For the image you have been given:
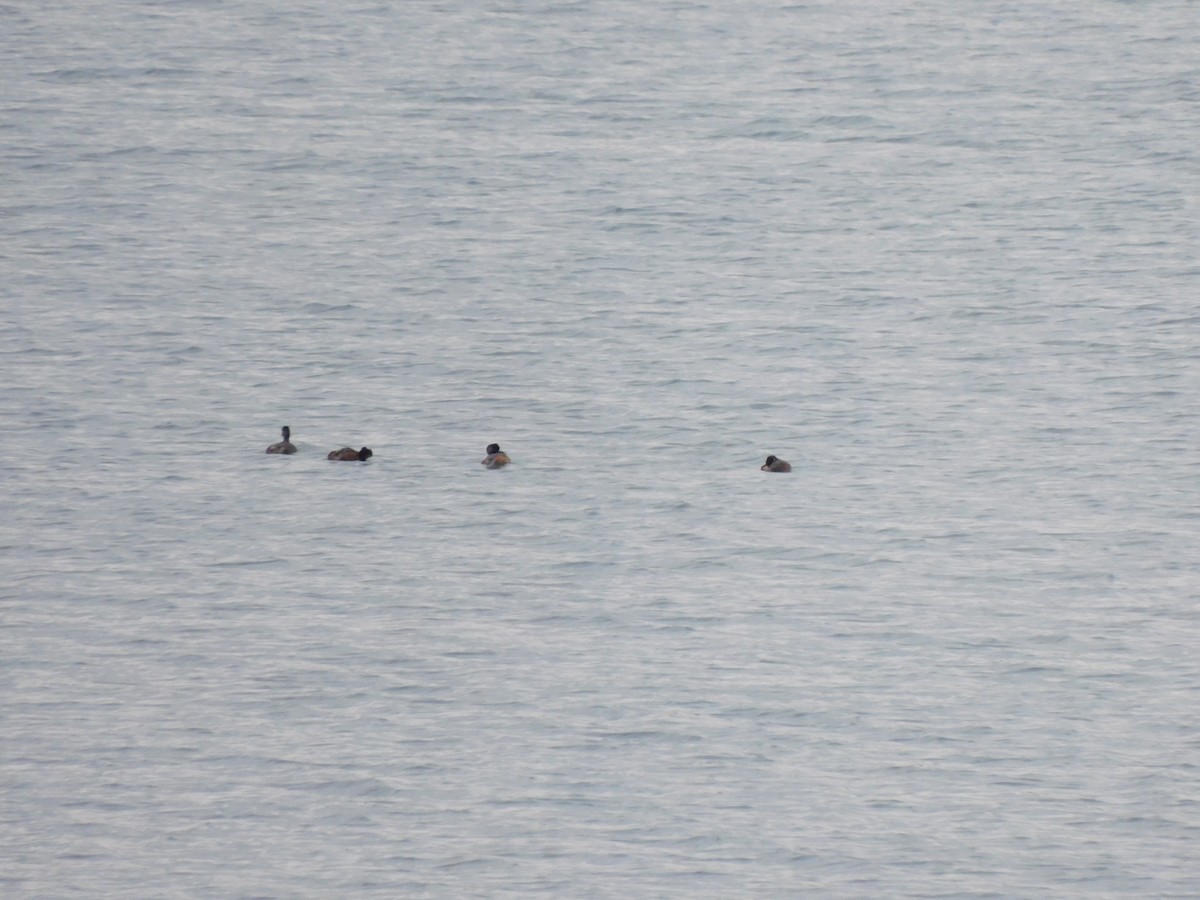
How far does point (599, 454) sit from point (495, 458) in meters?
1.51

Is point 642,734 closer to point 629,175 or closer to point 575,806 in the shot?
point 575,806

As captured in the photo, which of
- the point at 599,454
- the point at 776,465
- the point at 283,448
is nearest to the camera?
the point at 776,465

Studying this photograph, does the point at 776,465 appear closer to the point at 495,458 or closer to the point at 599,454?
A: the point at 599,454

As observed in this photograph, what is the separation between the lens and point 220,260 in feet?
113

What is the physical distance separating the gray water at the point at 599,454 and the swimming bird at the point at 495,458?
6.1 inches

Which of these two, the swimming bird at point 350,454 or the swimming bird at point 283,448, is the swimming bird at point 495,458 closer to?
the swimming bird at point 350,454

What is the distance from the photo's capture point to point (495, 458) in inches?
984

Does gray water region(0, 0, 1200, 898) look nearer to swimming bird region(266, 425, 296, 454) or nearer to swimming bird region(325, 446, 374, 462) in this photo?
swimming bird region(325, 446, 374, 462)

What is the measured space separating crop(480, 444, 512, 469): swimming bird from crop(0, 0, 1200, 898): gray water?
15cm

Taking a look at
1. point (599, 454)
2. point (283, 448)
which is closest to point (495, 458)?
point (599, 454)

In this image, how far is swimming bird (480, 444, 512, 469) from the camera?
25000 millimetres

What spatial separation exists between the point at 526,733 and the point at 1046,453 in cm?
1013

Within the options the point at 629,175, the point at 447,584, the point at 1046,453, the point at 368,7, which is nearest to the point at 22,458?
the point at 447,584

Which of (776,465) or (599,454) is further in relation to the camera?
(599,454)
